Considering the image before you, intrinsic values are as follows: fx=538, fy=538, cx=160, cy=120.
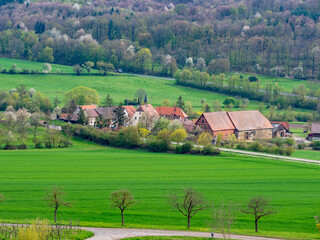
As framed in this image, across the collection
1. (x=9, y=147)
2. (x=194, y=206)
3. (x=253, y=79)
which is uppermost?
(x=253, y=79)

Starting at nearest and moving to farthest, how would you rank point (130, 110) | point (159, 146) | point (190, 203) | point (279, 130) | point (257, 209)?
point (257, 209) → point (190, 203) → point (159, 146) → point (279, 130) → point (130, 110)

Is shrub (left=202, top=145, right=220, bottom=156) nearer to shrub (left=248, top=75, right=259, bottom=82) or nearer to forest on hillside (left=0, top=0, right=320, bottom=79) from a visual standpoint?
shrub (left=248, top=75, right=259, bottom=82)

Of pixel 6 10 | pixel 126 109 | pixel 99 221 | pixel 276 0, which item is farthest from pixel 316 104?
pixel 6 10

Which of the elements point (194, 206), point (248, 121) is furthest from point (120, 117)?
point (194, 206)

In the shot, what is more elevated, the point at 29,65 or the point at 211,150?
the point at 29,65

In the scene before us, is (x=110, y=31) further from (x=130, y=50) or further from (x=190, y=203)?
(x=190, y=203)

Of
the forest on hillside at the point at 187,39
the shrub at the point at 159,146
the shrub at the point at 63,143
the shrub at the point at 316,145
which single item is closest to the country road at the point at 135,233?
the shrub at the point at 159,146

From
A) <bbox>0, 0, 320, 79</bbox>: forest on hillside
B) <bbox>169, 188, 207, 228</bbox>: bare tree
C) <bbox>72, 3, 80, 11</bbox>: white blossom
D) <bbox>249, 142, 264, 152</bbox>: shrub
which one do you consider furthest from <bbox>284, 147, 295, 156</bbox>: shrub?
<bbox>72, 3, 80, 11</bbox>: white blossom
